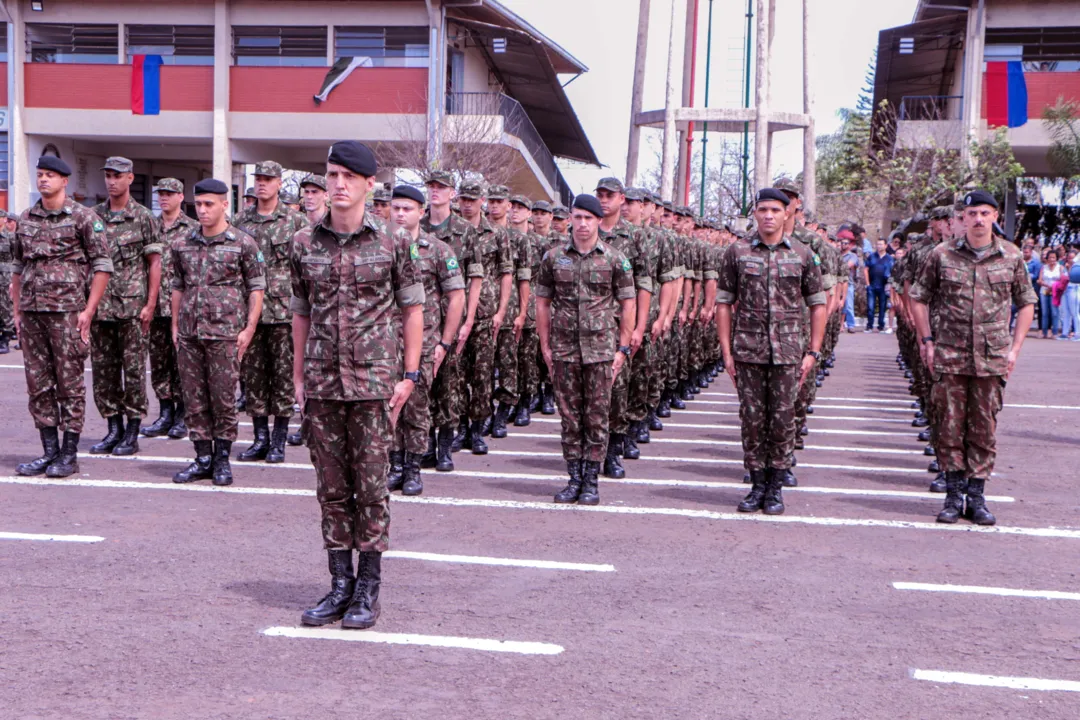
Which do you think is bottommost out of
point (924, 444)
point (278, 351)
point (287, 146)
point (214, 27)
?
point (924, 444)

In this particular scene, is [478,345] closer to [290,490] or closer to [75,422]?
[290,490]

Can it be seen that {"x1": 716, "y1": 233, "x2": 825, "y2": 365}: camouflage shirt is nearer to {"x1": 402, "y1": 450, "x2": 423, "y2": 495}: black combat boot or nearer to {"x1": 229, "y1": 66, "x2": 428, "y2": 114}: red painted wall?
{"x1": 402, "y1": 450, "x2": 423, "y2": 495}: black combat boot

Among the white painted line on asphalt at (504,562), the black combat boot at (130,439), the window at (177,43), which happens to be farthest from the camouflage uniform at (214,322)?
the window at (177,43)

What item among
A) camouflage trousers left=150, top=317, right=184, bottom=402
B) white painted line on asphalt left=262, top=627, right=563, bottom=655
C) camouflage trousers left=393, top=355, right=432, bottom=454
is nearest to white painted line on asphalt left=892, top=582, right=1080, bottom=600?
white painted line on asphalt left=262, top=627, right=563, bottom=655

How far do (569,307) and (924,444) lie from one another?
476cm

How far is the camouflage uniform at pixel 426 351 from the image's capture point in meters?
9.00

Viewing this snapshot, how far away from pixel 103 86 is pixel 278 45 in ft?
15.3

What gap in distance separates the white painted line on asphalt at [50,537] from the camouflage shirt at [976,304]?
5.23m

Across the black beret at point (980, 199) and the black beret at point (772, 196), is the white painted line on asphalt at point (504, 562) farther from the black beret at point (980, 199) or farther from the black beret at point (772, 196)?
the black beret at point (980, 199)

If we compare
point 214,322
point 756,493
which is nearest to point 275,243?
point 214,322

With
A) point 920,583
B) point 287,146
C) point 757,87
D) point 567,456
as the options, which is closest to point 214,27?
point 287,146

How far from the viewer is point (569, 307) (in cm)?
896

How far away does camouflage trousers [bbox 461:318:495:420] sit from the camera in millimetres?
10758

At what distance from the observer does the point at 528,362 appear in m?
13.0
